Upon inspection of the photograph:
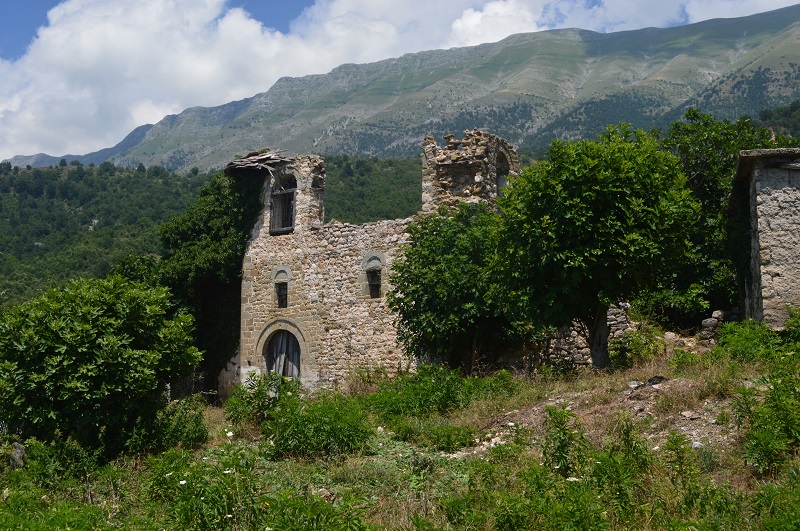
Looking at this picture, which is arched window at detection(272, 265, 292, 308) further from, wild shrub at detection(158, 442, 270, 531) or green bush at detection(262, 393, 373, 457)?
wild shrub at detection(158, 442, 270, 531)

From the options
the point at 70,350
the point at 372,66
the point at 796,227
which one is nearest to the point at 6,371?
the point at 70,350

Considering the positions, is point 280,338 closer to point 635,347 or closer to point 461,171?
point 461,171

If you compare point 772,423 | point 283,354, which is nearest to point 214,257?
point 283,354

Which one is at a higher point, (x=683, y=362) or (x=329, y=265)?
(x=329, y=265)

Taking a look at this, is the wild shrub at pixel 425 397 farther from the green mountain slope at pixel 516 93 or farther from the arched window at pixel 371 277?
the green mountain slope at pixel 516 93

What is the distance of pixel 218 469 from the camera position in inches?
305

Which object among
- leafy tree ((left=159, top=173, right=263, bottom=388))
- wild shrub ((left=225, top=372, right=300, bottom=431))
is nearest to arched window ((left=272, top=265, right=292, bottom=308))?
leafy tree ((left=159, top=173, right=263, bottom=388))

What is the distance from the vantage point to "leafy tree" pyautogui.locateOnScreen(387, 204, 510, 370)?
15.2 meters

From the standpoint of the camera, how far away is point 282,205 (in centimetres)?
2112

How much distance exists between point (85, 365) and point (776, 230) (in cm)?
1047

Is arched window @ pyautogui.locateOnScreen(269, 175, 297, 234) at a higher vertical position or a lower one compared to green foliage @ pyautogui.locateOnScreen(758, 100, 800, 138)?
lower

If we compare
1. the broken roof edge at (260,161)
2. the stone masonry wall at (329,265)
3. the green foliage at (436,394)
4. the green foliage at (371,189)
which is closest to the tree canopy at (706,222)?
the stone masonry wall at (329,265)

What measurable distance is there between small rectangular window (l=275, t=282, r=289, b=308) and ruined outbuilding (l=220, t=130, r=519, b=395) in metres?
0.03

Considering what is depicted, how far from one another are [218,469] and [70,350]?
5063 millimetres
